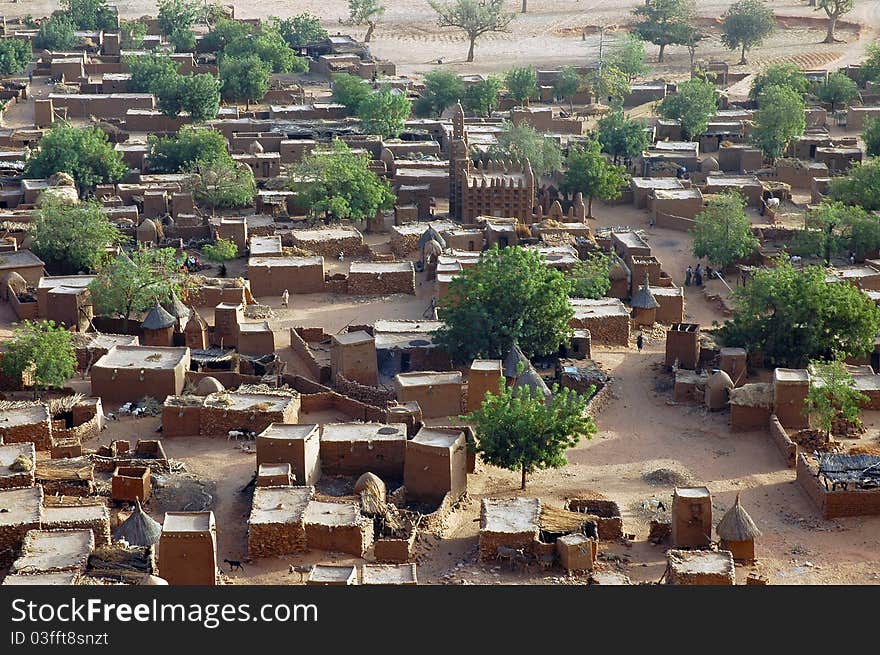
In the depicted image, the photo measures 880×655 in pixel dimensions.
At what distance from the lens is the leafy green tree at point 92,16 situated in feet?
346

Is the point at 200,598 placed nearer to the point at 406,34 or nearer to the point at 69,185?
the point at 69,185

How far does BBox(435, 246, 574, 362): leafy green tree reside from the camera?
4603cm

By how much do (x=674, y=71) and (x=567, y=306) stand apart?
189ft

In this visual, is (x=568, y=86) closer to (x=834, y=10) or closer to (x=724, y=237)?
(x=834, y=10)

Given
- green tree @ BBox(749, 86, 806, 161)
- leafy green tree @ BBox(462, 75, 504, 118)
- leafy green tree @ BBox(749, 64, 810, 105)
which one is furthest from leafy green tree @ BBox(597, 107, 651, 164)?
leafy green tree @ BBox(749, 64, 810, 105)

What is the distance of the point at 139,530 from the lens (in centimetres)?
3466

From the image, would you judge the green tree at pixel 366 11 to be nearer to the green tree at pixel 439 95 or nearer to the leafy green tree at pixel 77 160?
the green tree at pixel 439 95

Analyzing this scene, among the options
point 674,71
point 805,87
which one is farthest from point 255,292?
point 674,71

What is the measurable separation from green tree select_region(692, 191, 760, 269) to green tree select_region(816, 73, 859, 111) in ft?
95.7

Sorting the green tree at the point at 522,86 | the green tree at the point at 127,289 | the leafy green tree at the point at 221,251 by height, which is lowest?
the leafy green tree at the point at 221,251

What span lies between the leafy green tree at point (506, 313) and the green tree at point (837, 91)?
43357mm

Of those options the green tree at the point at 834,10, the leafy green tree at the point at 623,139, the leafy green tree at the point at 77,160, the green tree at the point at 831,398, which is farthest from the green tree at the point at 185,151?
the green tree at the point at 834,10

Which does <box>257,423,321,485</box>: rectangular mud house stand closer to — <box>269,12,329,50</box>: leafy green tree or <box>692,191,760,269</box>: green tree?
<box>692,191,760,269</box>: green tree

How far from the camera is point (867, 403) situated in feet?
144
